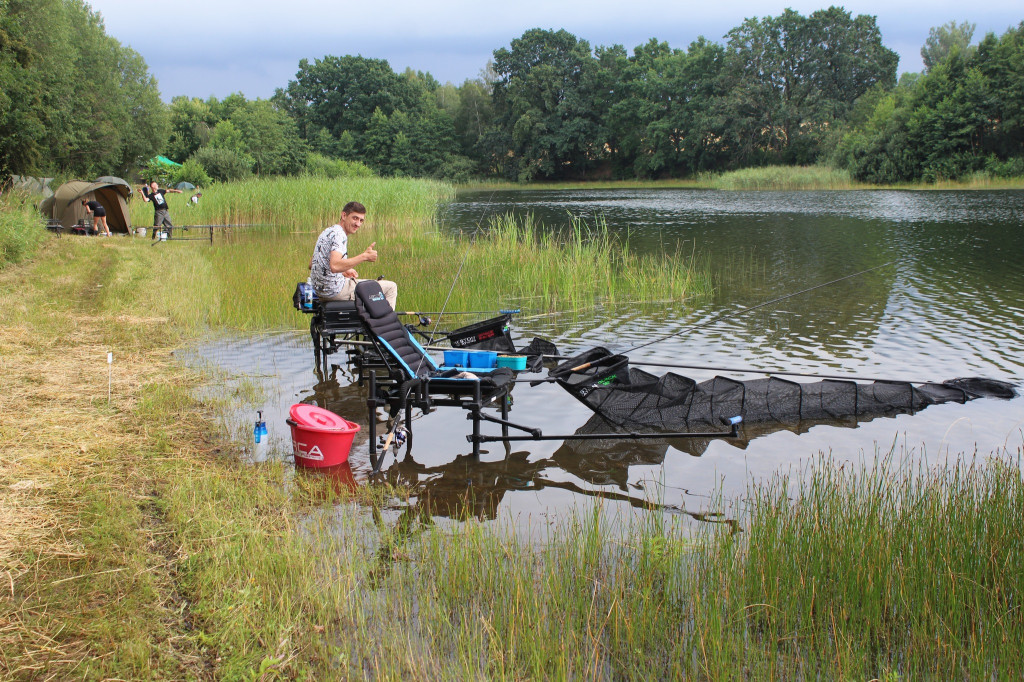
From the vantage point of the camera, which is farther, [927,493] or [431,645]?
[927,493]

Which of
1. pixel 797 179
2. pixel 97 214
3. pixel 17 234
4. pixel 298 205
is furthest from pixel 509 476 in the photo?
pixel 797 179

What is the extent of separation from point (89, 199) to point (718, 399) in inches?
840

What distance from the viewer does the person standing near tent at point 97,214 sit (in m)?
21.5

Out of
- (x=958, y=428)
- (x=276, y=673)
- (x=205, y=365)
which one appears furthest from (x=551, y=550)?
(x=205, y=365)

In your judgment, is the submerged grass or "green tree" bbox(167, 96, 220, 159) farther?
"green tree" bbox(167, 96, 220, 159)

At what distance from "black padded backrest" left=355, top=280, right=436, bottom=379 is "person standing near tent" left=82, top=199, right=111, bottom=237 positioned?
18211 millimetres

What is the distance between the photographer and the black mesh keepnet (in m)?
6.45

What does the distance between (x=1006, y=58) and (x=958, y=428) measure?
57.1m

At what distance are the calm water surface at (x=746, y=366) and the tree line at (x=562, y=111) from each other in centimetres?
1791

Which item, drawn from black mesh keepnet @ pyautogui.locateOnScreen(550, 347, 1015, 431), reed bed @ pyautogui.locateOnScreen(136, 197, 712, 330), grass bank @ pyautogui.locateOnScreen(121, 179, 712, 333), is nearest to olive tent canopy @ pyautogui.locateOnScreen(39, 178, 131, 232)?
grass bank @ pyautogui.locateOnScreen(121, 179, 712, 333)

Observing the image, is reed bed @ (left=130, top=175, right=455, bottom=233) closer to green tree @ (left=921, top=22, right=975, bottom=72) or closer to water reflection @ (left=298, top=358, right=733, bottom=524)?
water reflection @ (left=298, top=358, right=733, bottom=524)

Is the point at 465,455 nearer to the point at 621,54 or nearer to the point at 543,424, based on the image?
the point at 543,424

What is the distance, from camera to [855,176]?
5541cm

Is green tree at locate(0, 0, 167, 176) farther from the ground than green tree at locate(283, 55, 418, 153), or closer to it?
closer to it
